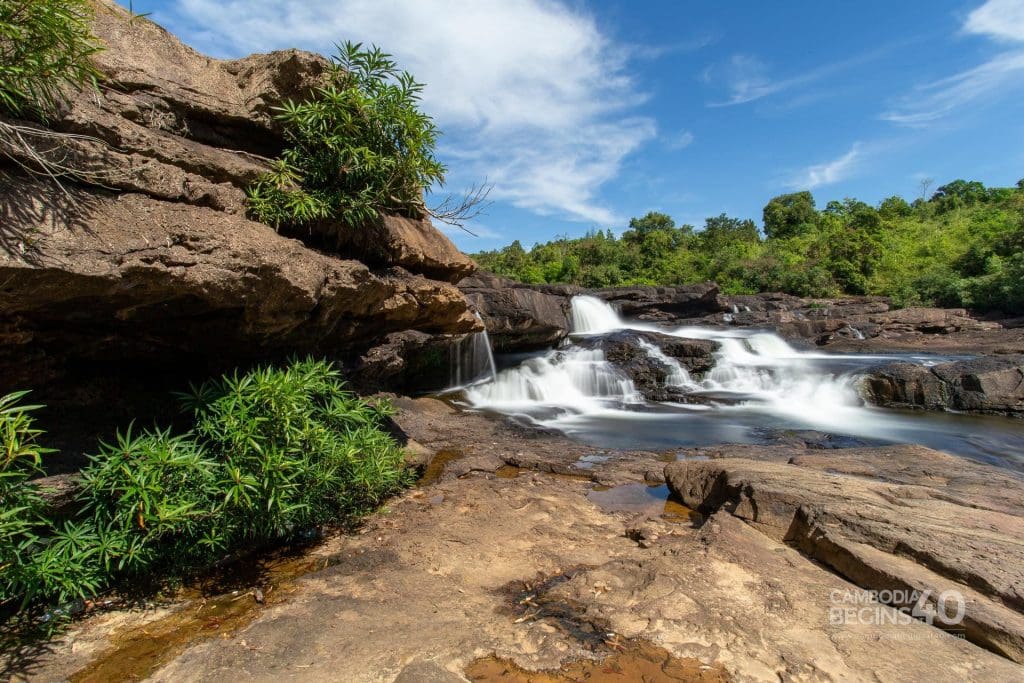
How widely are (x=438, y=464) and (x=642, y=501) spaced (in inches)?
95.7

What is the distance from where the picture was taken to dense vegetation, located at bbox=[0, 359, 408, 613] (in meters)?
2.52

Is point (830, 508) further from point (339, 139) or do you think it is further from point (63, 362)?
point (63, 362)

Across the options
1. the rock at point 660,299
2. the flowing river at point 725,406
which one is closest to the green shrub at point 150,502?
the flowing river at point 725,406

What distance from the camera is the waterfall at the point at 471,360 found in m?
11.6

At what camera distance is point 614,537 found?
3963 mm

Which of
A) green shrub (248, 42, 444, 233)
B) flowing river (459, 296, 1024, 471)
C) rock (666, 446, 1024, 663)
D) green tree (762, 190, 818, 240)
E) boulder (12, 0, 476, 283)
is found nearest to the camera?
rock (666, 446, 1024, 663)

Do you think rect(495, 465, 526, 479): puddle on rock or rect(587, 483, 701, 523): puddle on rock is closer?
rect(587, 483, 701, 523): puddle on rock

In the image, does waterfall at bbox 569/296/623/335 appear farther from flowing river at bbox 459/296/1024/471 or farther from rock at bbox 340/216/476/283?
rock at bbox 340/216/476/283

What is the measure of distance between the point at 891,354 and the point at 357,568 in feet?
59.2

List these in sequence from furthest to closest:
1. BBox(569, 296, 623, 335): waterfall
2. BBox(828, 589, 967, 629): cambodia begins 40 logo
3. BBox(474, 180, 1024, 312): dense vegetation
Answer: BBox(474, 180, 1024, 312): dense vegetation, BBox(569, 296, 623, 335): waterfall, BBox(828, 589, 967, 629): cambodia begins 40 logo

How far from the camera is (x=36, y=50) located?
2.54m

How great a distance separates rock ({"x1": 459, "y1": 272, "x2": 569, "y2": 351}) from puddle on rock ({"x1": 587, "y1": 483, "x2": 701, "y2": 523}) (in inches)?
292

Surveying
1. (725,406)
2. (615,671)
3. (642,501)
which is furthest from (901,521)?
(725,406)

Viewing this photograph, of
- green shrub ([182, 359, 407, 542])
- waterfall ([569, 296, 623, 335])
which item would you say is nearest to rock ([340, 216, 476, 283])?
green shrub ([182, 359, 407, 542])
